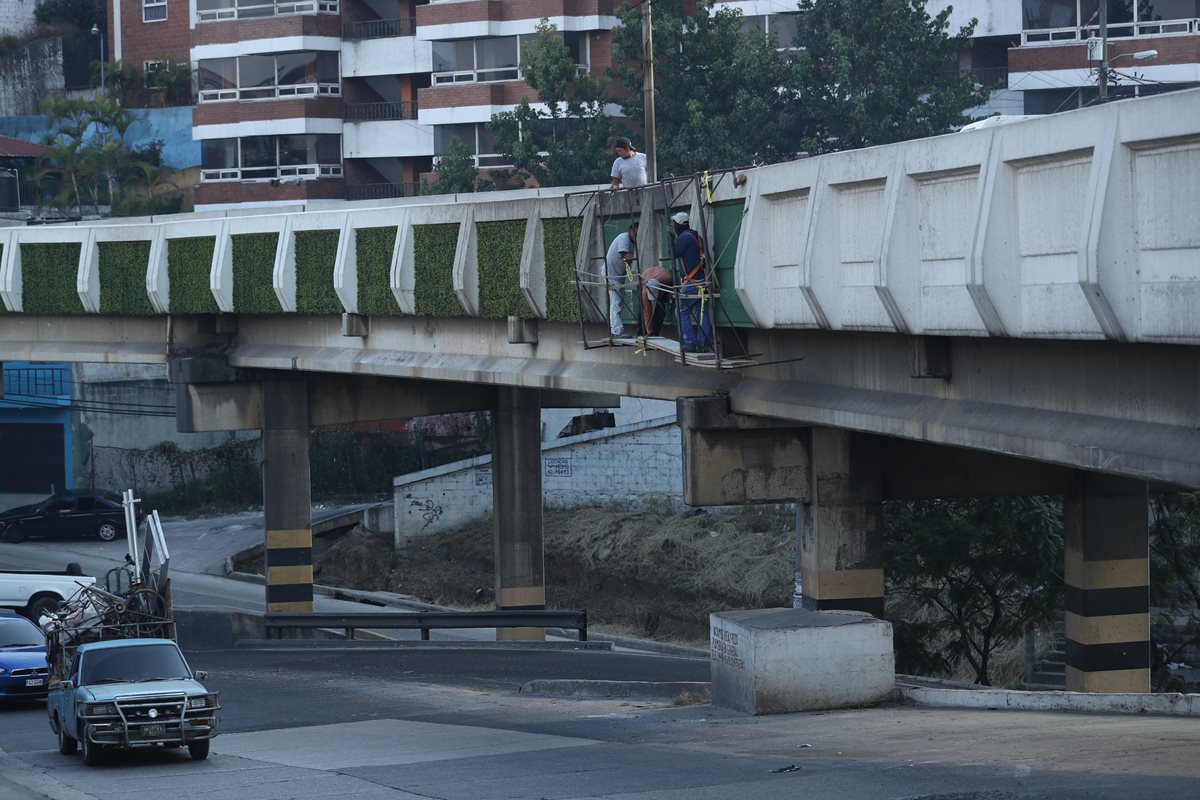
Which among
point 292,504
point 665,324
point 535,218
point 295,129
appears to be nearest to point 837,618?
point 665,324

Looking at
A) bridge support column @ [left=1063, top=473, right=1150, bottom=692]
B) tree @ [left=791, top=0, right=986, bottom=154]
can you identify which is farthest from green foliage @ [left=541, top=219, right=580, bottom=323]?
tree @ [left=791, top=0, right=986, bottom=154]

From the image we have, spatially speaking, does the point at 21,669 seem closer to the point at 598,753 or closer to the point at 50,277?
the point at 598,753

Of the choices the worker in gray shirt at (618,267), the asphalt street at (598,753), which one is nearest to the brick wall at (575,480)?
the asphalt street at (598,753)

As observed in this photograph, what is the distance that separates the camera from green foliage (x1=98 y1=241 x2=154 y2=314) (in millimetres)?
35225

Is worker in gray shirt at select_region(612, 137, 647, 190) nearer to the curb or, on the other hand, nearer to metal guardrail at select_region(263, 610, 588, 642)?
the curb

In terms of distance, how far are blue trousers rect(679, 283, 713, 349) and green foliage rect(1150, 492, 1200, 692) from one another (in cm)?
A: 1473

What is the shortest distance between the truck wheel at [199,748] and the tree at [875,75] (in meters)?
34.3

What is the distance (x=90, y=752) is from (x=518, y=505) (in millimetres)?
20240

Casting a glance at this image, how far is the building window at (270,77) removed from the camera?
65625 mm

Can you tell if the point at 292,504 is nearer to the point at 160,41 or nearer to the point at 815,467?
the point at 815,467

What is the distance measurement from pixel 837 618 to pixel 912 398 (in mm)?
3451

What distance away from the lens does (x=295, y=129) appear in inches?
2562

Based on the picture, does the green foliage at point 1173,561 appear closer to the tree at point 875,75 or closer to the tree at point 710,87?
the tree at point 875,75

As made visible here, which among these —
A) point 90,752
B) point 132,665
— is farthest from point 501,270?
point 90,752
